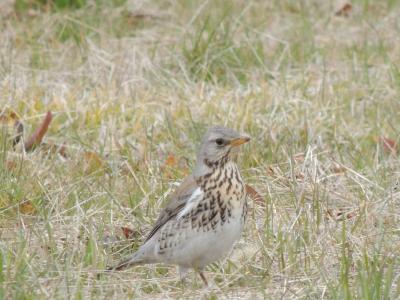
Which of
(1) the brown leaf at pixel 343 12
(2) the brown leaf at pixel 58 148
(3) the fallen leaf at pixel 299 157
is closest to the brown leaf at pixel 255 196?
(3) the fallen leaf at pixel 299 157

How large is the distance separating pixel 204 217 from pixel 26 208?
53.7 inches

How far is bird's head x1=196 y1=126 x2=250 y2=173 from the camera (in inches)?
225

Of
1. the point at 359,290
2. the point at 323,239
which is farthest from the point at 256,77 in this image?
the point at 359,290

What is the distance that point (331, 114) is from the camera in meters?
8.21

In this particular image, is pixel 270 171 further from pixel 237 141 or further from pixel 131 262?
pixel 131 262

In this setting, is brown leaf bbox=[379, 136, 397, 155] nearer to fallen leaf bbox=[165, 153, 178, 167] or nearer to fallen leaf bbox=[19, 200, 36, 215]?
fallen leaf bbox=[165, 153, 178, 167]

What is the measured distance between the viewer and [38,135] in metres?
7.55

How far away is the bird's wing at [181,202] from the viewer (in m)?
5.54

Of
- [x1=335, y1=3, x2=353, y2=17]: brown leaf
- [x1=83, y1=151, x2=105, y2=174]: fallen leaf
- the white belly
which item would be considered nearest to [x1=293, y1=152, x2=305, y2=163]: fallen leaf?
[x1=83, y1=151, x2=105, y2=174]: fallen leaf

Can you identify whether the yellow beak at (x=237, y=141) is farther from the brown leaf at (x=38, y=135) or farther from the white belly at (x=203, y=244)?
the brown leaf at (x=38, y=135)

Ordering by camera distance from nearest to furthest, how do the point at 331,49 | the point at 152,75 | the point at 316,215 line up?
the point at 316,215
the point at 152,75
the point at 331,49

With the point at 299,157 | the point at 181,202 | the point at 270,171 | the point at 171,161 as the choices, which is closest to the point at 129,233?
the point at 181,202

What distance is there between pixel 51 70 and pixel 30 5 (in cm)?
156

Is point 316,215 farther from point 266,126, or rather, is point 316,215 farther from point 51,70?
point 51,70
